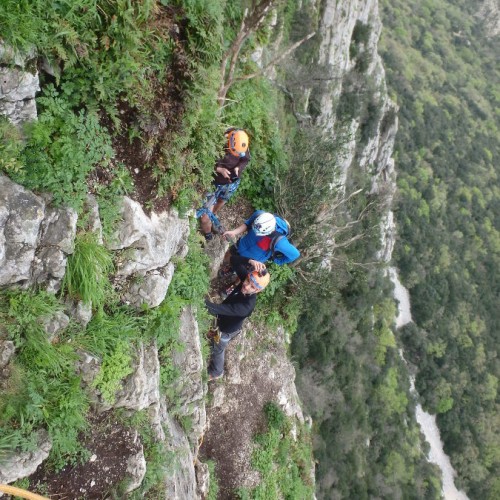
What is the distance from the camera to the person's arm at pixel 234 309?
7.86m

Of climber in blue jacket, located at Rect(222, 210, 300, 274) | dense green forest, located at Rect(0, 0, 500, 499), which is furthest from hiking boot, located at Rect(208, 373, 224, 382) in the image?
climber in blue jacket, located at Rect(222, 210, 300, 274)

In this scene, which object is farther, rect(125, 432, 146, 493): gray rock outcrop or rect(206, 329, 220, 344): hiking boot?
rect(206, 329, 220, 344): hiking boot

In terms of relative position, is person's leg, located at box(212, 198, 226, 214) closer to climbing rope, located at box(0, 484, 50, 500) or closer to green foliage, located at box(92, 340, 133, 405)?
green foliage, located at box(92, 340, 133, 405)

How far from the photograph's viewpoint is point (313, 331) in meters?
18.6

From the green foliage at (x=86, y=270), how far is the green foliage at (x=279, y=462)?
6.44m

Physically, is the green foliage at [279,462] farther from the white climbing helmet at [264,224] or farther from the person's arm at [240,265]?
the white climbing helmet at [264,224]

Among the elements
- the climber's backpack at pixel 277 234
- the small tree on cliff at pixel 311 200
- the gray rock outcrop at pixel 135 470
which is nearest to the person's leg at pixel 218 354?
the climber's backpack at pixel 277 234

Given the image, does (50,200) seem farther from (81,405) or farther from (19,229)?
(81,405)

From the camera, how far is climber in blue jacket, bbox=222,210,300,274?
775 centimetres

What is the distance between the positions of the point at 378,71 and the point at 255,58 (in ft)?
70.9

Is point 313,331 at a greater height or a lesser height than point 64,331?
lesser

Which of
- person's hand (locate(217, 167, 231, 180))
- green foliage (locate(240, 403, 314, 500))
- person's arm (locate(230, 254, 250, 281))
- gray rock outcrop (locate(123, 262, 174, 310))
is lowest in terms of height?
green foliage (locate(240, 403, 314, 500))

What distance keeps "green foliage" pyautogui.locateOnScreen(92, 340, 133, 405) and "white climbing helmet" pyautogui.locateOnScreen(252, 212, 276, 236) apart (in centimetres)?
341

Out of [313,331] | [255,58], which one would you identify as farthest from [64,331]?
[313,331]
